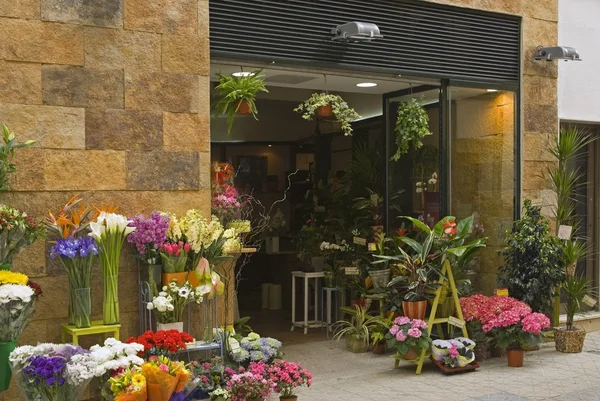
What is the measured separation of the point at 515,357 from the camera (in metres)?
7.71

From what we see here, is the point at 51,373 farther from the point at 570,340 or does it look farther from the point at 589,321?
the point at 589,321

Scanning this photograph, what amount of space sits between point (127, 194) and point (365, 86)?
3.56 metres

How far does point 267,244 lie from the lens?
11.6m

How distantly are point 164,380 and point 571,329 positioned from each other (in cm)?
555

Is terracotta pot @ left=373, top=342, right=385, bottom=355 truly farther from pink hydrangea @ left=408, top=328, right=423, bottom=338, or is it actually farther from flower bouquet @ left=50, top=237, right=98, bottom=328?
flower bouquet @ left=50, top=237, right=98, bottom=328

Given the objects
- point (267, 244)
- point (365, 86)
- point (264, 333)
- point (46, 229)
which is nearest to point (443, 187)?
point (365, 86)

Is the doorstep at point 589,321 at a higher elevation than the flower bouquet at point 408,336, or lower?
lower

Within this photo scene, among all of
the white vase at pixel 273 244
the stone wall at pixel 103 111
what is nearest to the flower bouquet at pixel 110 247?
the stone wall at pixel 103 111

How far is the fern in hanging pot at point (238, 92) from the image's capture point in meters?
6.87

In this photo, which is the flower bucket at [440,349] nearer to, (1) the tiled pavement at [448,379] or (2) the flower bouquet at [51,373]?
(1) the tiled pavement at [448,379]

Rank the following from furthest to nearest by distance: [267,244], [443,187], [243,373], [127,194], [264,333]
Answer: [267,244], [264,333], [443,187], [127,194], [243,373]

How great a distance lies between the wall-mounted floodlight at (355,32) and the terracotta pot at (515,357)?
11.7ft

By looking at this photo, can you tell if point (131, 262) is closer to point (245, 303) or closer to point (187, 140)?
point (187, 140)

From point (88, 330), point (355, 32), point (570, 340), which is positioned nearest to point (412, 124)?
point (355, 32)
